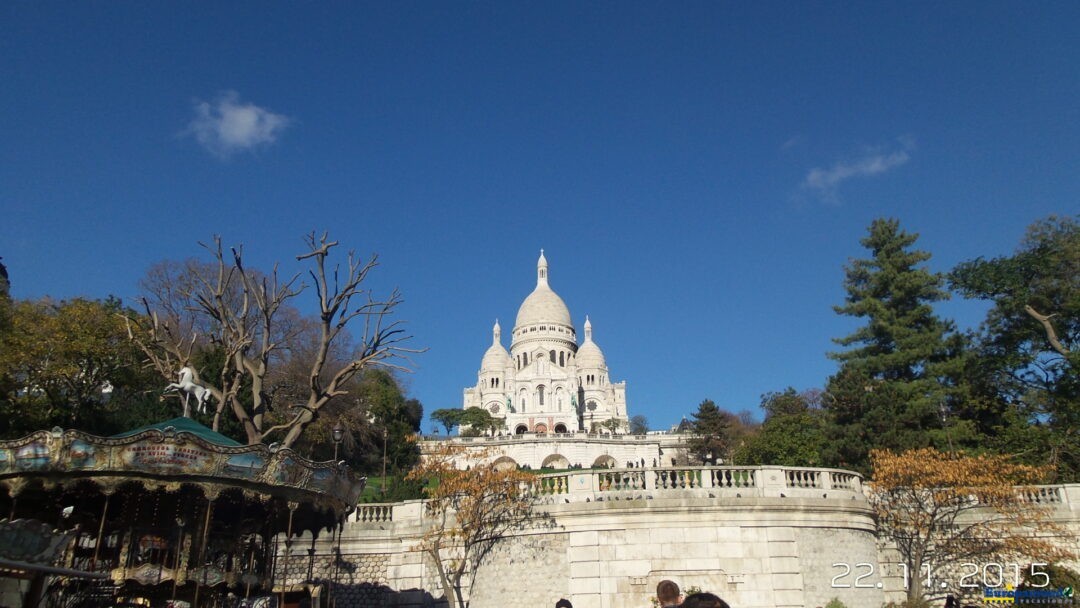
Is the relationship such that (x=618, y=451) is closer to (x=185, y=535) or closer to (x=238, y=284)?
(x=238, y=284)

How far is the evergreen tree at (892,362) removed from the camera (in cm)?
3341

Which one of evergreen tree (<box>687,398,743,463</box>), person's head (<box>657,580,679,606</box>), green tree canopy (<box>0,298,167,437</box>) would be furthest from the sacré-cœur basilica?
person's head (<box>657,580,679,606</box>)

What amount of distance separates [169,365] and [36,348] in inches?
416

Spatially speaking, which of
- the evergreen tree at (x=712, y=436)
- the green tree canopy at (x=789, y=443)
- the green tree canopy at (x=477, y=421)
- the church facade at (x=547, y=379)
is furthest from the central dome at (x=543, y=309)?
the green tree canopy at (x=789, y=443)

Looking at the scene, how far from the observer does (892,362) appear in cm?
3625

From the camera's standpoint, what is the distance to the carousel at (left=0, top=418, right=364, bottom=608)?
1238 cm

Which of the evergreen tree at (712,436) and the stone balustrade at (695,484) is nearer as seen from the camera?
the stone balustrade at (695,484)

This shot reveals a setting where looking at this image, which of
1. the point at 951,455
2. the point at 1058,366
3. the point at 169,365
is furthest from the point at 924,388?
the point at 169,365

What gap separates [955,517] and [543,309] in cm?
9792

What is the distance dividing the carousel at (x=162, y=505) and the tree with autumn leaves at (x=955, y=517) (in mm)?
13370

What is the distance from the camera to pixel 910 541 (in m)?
19.7

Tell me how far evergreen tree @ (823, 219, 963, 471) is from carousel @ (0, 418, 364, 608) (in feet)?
83.2

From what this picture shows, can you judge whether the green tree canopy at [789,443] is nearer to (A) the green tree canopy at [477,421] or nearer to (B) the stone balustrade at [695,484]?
(B) the stone balustrade at [695,484]

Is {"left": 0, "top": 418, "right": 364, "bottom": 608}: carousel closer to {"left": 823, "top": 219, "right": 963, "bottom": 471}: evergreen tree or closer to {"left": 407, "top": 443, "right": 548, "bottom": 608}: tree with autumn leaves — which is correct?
{"left": 407, "top": 443, "right": 548, "bottom": 608}: tree with autumn leaves
